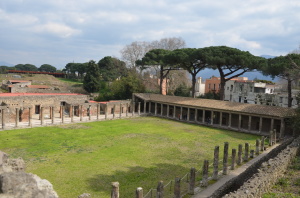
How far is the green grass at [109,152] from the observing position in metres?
12.7

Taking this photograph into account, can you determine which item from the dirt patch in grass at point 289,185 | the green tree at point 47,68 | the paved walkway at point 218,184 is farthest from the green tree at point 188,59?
the green tree at point 47,68

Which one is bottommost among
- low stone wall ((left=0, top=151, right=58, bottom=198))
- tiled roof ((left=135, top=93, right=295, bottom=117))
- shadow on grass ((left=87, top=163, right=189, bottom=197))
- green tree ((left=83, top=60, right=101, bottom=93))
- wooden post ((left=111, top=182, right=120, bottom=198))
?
shadow on grass ((left=87, top=163, right=189, bottom=197))

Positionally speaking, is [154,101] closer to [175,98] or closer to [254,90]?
[175,98]

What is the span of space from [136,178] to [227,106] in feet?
61.7

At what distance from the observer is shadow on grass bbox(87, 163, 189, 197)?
11891 millimetres

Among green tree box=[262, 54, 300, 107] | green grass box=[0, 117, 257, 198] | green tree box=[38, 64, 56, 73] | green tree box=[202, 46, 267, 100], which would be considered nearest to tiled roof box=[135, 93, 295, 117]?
green grass box=[0, 117, 257, 198]

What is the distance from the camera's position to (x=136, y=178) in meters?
13.2

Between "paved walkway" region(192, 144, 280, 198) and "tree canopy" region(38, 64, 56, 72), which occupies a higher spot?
"tree canopy" region(38, 64, 56, 72)

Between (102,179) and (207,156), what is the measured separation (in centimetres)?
Result: 795

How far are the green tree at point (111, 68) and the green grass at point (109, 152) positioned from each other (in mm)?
33045

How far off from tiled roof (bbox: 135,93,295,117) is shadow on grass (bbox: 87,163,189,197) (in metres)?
14.7

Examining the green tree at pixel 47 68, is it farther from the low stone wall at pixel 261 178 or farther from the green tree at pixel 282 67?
the low stone wall at pixel 261 178

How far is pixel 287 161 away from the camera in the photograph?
40.6 feet

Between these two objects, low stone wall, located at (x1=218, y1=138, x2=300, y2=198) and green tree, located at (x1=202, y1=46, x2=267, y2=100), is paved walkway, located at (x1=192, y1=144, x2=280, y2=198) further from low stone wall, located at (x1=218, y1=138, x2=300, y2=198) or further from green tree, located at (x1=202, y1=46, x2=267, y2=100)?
green tree, located at (x1=202, y1=46, x2=267, y2=100)
